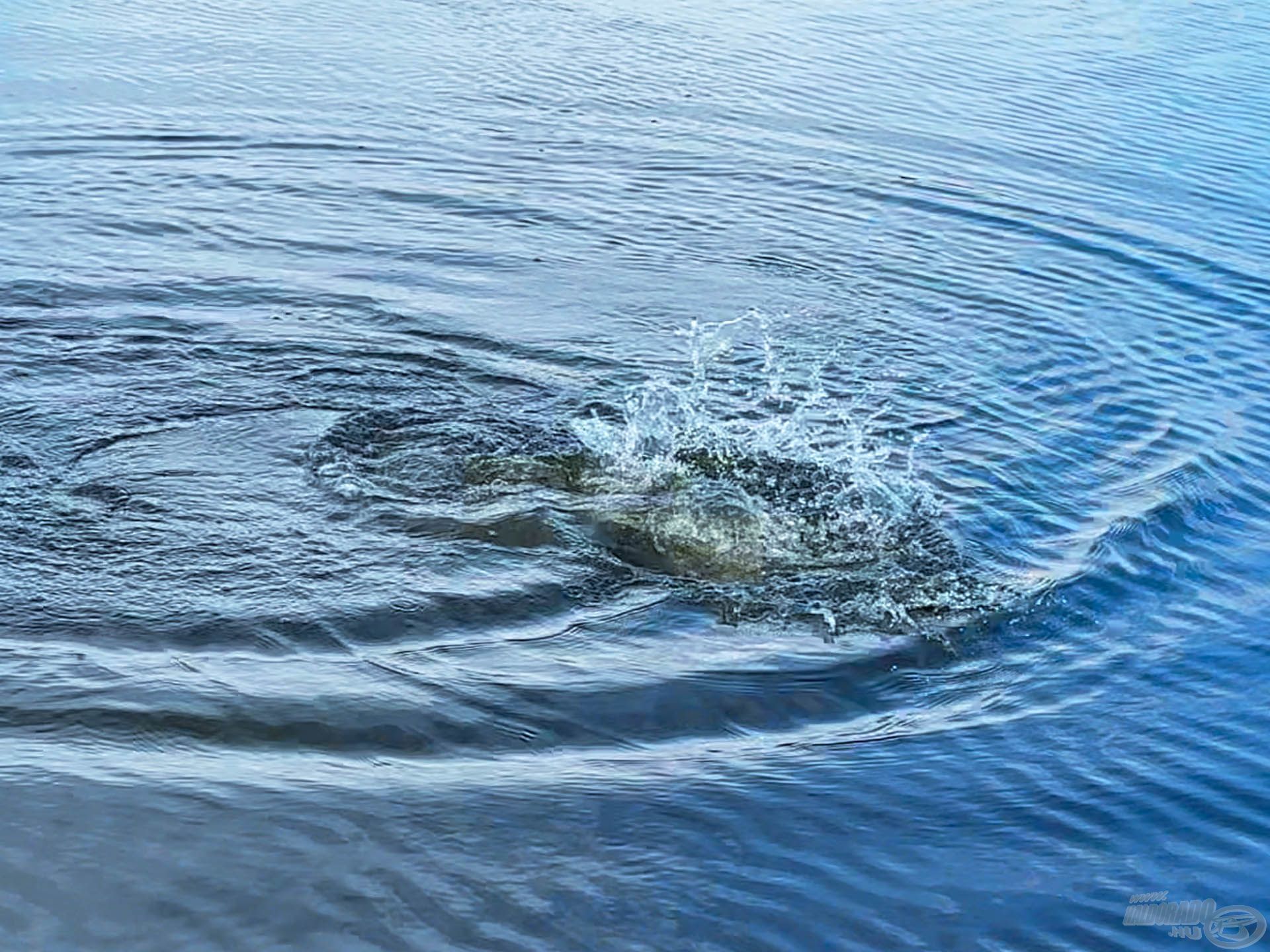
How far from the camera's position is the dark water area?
5328mm

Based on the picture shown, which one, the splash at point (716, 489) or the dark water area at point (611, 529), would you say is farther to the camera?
the splash at point (716, 489)

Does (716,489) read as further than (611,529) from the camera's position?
Yes

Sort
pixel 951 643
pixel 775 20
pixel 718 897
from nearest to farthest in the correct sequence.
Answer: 1. pixel 718 897
2. pixel 951 643
3. pixel 775 20

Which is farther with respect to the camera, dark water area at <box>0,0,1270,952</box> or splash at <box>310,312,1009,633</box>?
splash at <box>310,312,1009,633</box>

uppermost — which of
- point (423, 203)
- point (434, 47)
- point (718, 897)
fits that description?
point (434, 47)

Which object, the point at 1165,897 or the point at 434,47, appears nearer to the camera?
the point at 1165,897

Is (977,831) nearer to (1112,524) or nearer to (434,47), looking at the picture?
(1112,524)

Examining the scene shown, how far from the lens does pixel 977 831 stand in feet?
18.6

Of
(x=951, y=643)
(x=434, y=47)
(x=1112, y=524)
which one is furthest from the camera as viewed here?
(x=434, y=47)

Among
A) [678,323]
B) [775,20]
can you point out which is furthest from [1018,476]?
[775,20]

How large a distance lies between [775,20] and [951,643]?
1423 cm

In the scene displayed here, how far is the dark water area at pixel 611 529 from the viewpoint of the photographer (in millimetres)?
5328

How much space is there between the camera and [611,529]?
298 inches

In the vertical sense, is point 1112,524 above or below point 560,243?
below
